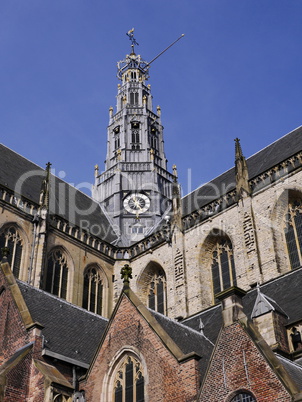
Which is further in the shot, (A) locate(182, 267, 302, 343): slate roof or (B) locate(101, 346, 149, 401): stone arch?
(A) locate(182, 267, 302, 343): slate roof

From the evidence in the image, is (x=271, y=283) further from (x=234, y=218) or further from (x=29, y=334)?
(x=29, y=334)

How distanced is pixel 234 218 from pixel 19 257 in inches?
438

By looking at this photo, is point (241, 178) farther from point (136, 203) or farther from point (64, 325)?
point (64, 325)

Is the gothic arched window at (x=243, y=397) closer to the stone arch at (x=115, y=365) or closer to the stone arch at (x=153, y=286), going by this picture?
the stone arch at (x=115, y=365)

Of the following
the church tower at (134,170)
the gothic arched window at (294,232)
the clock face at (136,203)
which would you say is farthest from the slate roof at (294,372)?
the clock face at (136,203)

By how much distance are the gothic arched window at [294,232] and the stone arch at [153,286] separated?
7877 millimetres

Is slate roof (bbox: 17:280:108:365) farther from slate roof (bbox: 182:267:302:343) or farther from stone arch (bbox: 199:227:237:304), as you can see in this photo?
stone arch (bbox: 199:227:237:304)

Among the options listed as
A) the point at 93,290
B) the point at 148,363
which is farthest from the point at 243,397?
the point at 93,290

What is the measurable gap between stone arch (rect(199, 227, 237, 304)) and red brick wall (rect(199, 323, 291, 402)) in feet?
50.4

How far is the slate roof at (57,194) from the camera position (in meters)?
32.3

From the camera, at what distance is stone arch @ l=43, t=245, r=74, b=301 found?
1157 inches

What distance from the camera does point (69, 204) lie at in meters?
35.9

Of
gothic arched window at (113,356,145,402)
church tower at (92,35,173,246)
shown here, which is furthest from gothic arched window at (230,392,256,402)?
church tower at (92,35,173,246)

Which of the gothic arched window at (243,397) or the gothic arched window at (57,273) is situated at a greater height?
the gothic arched window at (57,273)
